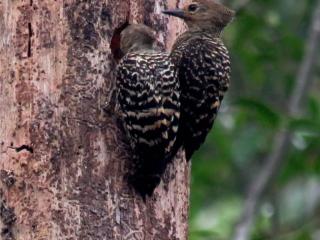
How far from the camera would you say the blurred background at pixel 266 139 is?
27.5 ft

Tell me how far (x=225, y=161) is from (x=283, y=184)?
759 mm

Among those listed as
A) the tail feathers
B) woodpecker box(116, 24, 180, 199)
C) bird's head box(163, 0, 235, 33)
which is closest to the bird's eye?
bird's head box(163, 0, 235, 33)

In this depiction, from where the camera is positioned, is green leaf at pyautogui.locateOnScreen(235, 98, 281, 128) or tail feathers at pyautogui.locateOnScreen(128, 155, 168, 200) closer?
tail feathers at pyautogui.locateOnScreen(128, 155, 168, 200)

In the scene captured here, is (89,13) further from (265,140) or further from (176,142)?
(265,140)

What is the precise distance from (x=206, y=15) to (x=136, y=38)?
2.94 ft

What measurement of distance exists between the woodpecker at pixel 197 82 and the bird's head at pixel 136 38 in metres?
0.21

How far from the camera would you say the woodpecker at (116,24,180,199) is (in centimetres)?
576

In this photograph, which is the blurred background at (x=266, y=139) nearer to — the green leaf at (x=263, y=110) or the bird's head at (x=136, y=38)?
the green leaf at (x=263, y=110)

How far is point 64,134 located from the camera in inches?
230

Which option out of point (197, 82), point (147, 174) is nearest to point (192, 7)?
point (197, 82)

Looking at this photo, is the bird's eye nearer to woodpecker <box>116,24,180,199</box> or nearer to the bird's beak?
the bird's beak

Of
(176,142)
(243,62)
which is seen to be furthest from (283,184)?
(176,142)

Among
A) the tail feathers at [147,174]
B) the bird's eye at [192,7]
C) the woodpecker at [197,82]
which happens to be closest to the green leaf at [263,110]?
the bird's eye at [192,7]

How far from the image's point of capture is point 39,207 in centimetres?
577
